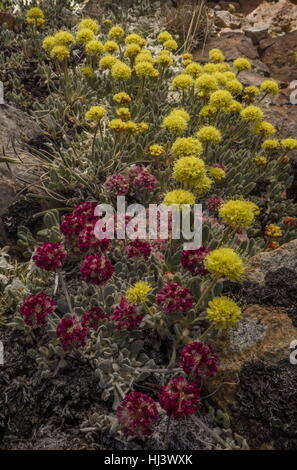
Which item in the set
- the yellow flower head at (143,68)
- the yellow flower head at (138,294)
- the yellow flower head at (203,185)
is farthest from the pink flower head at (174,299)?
the yellow flower head at (143,68)

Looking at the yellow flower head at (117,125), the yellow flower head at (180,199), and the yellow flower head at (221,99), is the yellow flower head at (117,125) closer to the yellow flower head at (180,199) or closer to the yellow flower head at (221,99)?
the yellow flower head at (221,99)

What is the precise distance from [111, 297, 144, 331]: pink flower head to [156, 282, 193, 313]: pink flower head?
202mm

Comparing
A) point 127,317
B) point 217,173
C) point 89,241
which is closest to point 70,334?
point 127,317

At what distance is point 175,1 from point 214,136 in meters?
6.50

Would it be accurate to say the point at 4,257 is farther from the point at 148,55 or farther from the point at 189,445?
the point at 148,55

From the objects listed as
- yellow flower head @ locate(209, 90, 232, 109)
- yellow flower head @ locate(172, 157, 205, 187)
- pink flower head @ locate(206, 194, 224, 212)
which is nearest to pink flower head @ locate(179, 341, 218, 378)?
yellow flower head @ locate(172, 157, 205, 187)

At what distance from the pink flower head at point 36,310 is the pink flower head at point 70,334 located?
0.57ft

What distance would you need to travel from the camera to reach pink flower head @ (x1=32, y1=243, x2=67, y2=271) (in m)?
3.15

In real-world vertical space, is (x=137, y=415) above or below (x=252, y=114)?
below

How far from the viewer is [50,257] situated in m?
3.16

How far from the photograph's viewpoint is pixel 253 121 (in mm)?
5258

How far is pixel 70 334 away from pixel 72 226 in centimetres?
76

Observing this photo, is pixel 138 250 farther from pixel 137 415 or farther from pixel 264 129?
pixel 264 129

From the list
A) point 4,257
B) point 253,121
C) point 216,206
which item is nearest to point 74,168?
point 4,257
